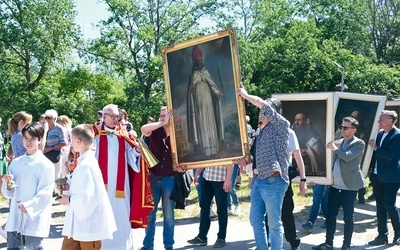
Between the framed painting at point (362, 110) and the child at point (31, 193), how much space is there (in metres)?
5.11

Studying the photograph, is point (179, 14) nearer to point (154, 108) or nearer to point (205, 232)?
point (154, 108)

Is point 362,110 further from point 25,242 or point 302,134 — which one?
point 25,242

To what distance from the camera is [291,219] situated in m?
7.41

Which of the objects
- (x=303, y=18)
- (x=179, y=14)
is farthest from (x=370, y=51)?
(x=179, y=14)

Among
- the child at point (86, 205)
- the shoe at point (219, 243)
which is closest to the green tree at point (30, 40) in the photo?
the shoe at point (219, 243)

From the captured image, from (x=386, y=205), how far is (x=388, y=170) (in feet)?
1.75

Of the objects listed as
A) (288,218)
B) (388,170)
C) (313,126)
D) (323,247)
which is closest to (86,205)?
(288,218)

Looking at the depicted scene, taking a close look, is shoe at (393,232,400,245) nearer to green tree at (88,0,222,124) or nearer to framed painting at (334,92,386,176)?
framed painting at (334,92,386,176)

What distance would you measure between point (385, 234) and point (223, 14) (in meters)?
31.7

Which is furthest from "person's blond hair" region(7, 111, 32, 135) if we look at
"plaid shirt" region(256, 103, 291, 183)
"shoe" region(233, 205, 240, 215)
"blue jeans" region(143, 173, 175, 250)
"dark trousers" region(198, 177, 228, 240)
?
"plaid shirt" region(256, 103, 291, 183)

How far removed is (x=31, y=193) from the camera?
17.9ft

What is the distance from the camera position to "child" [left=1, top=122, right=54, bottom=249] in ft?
17.8

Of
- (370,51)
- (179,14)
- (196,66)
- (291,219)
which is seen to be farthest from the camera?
(370,51)

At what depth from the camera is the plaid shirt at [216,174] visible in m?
7.77
